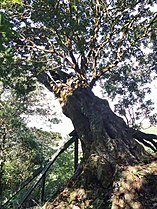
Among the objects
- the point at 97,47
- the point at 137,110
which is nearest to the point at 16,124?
the point at 137,110

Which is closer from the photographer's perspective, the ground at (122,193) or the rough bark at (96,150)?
the ground at (122,193)

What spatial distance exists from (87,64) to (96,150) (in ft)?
8.70

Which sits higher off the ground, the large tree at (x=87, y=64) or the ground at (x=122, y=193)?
the large tree at (x=87, y=64)

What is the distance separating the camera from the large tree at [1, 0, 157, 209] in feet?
15.1

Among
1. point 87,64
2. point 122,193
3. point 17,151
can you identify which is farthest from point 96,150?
point 17,151

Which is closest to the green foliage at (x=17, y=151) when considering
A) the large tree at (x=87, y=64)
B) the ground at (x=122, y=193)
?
the large tree at (x=87, y=64)

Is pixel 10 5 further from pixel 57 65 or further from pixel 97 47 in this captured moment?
pixel 97 47

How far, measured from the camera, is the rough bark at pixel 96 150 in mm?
4195

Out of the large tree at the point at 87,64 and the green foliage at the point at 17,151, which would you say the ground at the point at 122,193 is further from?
the green foliage at the point at 17,151

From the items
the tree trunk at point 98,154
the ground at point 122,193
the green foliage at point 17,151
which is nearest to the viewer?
the ground at point 122,193

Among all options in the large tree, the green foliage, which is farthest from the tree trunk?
the green foliage

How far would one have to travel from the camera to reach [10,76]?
7.12m

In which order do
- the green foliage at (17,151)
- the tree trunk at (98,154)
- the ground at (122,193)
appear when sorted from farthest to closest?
the green foliage at (17,151) < the tree trunk at (98,154) < the ground at (122,193)

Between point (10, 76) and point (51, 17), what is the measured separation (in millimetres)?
2716
